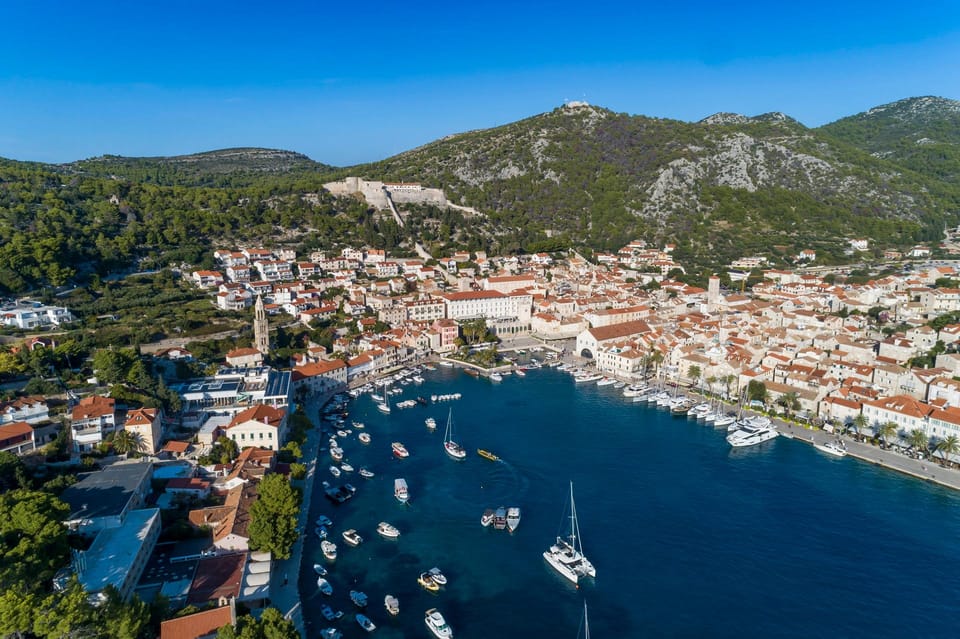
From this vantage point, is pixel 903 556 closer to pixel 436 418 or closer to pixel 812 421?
pixel 812 421

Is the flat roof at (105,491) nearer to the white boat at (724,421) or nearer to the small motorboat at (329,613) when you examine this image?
the small motorboat at (329,613)

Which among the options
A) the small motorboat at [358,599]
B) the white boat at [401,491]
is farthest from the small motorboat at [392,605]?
the white boat at [401,491]

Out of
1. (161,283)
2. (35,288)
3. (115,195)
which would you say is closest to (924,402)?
(161,283)

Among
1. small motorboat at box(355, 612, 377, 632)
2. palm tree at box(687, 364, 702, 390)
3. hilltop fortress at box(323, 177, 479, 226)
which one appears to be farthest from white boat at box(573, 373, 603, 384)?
hilltop fortress at box(323, 177, 479, 226)

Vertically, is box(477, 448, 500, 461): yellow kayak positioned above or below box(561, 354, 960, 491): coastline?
above

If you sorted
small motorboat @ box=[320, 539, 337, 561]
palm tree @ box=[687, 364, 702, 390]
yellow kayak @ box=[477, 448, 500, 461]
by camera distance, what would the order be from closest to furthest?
small motorboat @ box=[320, 539, 337, 561] < yellow kayak @ box=[477, 448, 500, 461] < palm tree @ box=[687, 364, 702, 390]

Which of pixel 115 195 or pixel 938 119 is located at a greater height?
pixel 938 119

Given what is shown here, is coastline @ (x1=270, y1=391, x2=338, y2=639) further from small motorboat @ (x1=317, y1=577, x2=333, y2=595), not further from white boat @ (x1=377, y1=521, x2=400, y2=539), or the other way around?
white boat @ (x1=377, y1=521, x2=400, y2=539)
